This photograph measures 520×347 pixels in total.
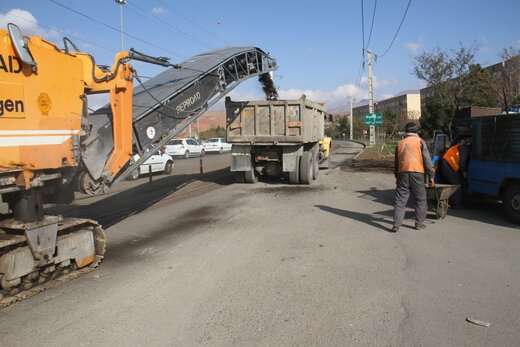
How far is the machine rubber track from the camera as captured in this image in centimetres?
498

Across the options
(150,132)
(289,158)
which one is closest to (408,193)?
(150,132)

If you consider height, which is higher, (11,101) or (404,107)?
(404,107)

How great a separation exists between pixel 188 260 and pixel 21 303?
218cm

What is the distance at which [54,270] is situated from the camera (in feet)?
18.4

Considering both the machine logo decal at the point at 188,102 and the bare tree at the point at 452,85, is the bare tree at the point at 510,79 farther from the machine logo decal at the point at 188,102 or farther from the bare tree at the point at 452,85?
the machine logo decal at the point at 188,102

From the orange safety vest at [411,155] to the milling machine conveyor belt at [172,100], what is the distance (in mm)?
4679

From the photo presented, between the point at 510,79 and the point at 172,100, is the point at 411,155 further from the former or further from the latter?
the point at 510,79

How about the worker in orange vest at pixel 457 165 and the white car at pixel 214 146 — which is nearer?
the worker in orange vest at pixel 457 165

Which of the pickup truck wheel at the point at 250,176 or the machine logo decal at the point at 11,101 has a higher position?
the machine logo decal at the point at 11,101

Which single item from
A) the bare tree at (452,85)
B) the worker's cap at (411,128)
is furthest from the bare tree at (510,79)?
the worker's cap at (411,128)

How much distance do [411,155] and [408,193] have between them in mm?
667

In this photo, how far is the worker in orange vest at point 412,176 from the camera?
7695 millimetres

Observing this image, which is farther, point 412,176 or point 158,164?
point 158,164

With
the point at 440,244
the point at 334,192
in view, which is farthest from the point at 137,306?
the point at 334,192
